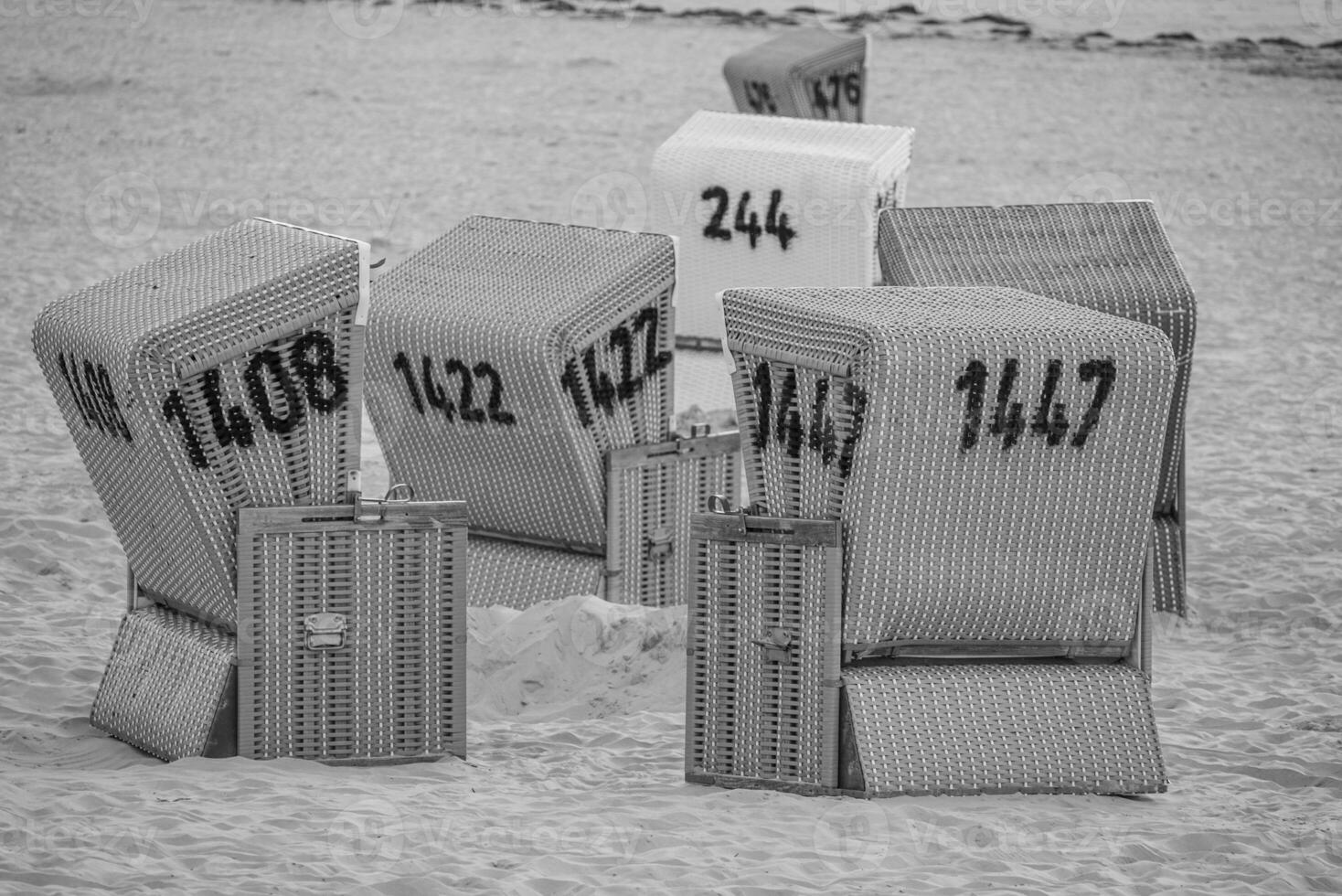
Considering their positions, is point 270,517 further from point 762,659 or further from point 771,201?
point 771,201

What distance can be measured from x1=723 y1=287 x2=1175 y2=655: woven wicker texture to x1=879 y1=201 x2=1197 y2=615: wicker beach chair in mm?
1434

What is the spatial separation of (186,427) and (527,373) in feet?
6.15

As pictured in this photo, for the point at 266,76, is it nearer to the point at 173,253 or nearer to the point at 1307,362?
the point at 1307,362

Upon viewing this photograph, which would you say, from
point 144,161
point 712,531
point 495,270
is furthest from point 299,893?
point 144,161

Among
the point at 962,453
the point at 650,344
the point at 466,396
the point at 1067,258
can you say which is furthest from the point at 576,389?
the point at 962,453

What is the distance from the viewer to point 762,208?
1045cm

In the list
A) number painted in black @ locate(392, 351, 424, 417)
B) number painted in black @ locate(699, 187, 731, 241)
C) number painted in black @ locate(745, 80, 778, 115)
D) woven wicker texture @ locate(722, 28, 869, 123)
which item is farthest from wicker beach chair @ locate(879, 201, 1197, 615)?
number painted in black @ locate(745, 80, 778, 115)

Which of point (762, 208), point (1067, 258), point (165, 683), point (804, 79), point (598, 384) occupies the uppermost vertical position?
point (1067, 258)

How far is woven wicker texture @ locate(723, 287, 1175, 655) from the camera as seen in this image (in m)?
5.55

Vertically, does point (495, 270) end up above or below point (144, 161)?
above

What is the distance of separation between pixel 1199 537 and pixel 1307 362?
11.6 feet

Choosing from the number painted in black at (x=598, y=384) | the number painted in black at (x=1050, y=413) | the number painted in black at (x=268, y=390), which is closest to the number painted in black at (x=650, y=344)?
the number painted in black at (x=598, y=384)

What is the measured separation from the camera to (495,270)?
785cm

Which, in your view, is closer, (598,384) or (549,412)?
(549,412)
